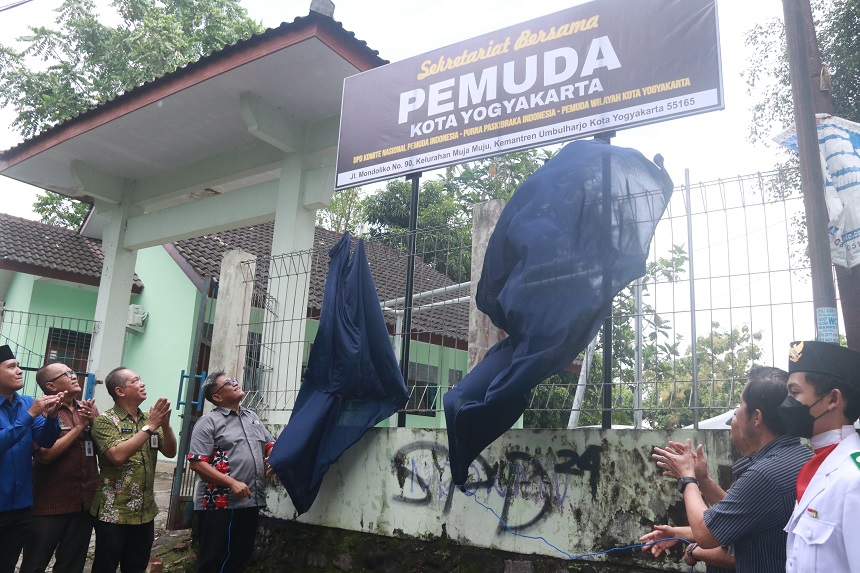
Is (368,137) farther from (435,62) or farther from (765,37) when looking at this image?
(765,37)

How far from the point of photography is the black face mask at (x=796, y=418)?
2.57 meters

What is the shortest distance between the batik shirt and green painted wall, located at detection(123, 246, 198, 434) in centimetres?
849

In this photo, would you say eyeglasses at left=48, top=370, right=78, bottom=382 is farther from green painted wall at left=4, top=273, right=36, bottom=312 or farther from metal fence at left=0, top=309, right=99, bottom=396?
green painted wall at left=4, top=273, right=36, bottom=312

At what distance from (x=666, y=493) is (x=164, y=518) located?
5687 millimetres

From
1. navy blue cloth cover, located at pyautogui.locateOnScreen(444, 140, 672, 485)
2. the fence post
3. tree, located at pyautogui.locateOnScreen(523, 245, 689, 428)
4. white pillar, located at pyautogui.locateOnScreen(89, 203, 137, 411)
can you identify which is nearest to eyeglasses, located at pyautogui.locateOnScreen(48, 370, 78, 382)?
navy blue cloth cover, located at pyautogui.locateOnScreen(444, 140, 672, 485)

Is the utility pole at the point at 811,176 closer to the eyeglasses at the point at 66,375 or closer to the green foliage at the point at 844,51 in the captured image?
the eyeglasses at the point at 66,375

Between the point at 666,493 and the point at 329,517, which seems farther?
the point at 329,517

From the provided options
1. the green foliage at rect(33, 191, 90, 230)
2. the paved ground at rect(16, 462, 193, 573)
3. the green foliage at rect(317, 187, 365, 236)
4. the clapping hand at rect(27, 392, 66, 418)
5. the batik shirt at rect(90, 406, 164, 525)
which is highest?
the green foliage at rect(317, 187, 365, 236)

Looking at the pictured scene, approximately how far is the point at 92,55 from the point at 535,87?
17147mm

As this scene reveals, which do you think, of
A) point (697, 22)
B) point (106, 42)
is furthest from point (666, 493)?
point (106, 42)

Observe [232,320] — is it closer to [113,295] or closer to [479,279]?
[479,279]

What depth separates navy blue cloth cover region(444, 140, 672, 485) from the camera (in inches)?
153

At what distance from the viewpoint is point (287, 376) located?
5.73m

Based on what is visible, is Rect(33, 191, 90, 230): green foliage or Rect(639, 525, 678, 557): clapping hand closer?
Rect(639, 525, 678, 557): clapping hand
